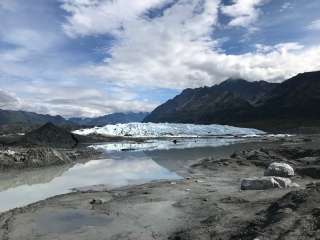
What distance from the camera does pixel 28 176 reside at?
3167 centimetres

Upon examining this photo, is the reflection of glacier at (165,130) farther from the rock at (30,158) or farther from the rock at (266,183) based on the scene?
the rock at (266,183)

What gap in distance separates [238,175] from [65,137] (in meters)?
53.7

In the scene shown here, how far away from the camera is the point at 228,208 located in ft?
51.6

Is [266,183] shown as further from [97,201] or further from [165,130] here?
[165,130]

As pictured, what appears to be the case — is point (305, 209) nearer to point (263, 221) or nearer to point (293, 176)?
point (263, 221)

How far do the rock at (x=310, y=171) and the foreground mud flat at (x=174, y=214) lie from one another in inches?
82.3

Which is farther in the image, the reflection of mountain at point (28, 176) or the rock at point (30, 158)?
the rock at point (30, 158)

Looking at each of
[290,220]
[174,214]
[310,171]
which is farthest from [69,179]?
[290,220]

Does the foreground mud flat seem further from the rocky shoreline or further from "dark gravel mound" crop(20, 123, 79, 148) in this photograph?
"dark gravel mound" crop(20, 123, 79, 148)

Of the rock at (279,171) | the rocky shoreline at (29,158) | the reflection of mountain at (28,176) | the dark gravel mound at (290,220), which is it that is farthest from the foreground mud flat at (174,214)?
the rocky shoreline at (29,158)

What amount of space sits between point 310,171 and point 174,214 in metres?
12.4

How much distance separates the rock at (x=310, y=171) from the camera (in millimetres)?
25188

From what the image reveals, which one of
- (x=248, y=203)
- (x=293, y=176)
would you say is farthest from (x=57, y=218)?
(x=293, y=176)

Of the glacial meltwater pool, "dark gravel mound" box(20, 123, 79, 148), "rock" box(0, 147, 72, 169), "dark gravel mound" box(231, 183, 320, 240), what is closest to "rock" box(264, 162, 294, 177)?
the glacial meltwater pool
